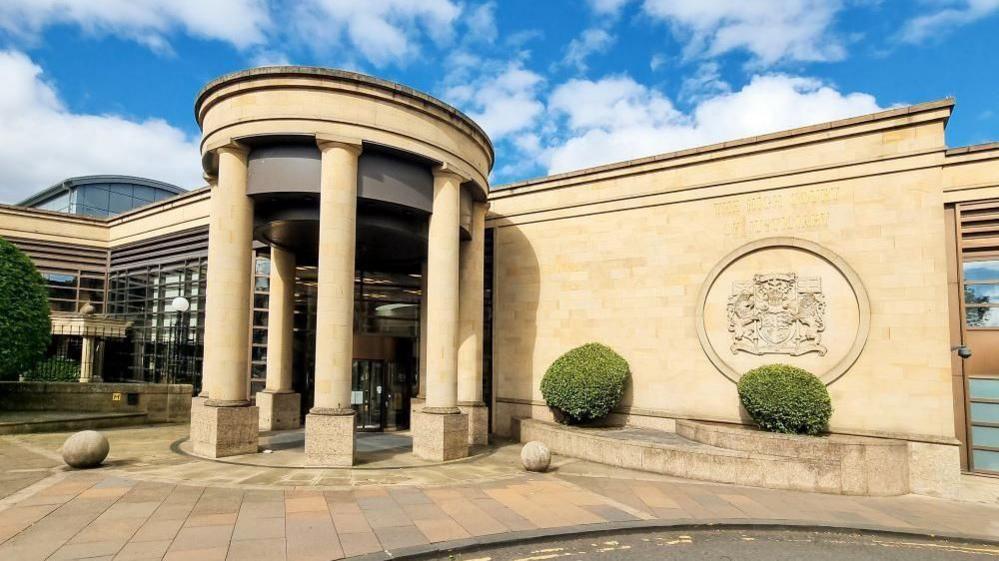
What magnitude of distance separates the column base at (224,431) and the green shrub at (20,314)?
894 cm

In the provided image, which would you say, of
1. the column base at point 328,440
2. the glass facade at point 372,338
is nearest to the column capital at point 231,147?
the column base at point 328,440

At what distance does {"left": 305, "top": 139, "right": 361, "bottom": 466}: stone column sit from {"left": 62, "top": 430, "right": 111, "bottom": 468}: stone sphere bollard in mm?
4172

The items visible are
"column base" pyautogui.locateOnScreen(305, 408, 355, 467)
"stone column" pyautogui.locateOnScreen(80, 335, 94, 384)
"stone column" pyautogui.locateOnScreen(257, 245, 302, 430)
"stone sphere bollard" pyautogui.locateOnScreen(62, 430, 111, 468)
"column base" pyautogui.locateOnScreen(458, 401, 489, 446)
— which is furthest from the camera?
"stone column" pyautogui.locateOnScreen(80, 335, 94, 384)

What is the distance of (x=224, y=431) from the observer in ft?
44.8

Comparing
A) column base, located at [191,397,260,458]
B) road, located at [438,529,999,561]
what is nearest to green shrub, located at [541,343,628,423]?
road, located at [438,529,999,561]

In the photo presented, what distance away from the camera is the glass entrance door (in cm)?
1964

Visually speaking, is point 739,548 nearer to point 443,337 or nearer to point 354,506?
point 354,506

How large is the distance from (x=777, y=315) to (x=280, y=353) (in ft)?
51.2

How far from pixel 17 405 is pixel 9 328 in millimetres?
3517

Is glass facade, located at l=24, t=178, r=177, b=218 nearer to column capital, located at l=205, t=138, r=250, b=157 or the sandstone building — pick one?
the sandstone building

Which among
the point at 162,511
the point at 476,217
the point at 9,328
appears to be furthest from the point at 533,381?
the point at 9,328

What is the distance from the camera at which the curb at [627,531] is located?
7857mm

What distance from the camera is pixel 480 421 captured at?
17156 millimetres

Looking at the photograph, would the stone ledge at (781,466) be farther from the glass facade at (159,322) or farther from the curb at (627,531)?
the glass facade at (159,322)
